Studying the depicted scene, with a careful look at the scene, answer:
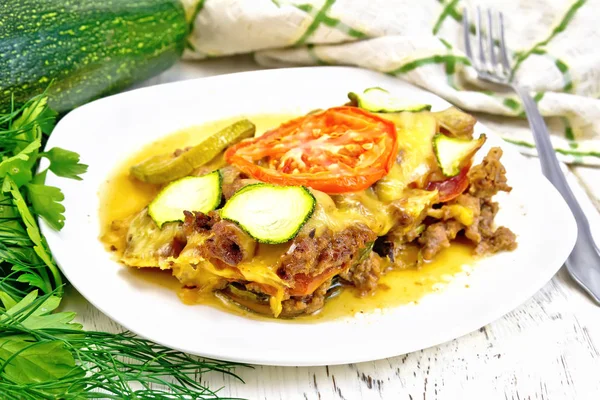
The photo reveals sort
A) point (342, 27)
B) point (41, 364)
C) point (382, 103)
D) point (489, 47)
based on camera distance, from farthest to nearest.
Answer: point (489, 47) → point (342, 27) → point (382, 103) → point (41, 364)

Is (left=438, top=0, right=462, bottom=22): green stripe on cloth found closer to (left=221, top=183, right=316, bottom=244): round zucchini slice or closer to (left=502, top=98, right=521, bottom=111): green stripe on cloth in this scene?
(left=502, top=98, right=521, bottom=111): green stripe on cloth

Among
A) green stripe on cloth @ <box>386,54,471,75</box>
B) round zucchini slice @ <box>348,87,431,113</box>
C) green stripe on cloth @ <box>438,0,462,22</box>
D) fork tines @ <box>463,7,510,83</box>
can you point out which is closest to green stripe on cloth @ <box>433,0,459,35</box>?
green stripe on cloth @ <box>438,0,462,22</box>

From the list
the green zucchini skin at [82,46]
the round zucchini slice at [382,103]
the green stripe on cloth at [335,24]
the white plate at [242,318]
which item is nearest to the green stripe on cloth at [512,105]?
the white plate at [242,318]

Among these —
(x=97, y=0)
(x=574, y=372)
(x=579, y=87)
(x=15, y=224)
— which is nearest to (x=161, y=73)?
(x=97, y=0)

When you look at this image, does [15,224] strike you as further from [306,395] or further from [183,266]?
[306,395]

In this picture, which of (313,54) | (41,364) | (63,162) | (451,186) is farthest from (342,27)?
(41,364)

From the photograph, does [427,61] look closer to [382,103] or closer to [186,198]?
[382,103]
